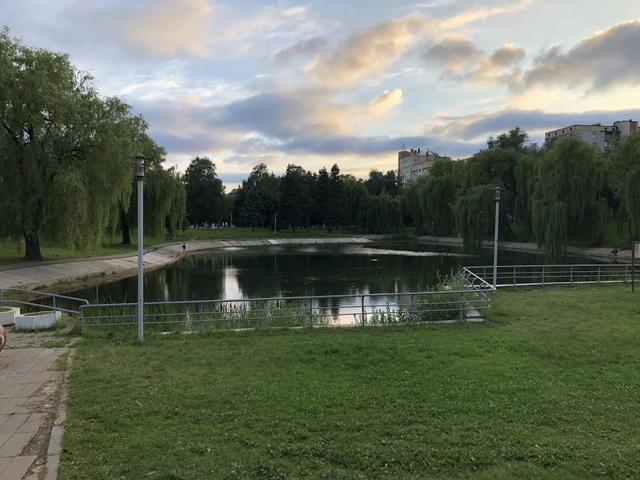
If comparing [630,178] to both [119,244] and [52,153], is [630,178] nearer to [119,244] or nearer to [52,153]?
[52,153]

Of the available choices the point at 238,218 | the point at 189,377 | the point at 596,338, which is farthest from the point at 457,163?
the point at 189,377

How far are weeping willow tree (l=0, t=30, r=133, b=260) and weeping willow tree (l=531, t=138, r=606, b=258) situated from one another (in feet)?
103

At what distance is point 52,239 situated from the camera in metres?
23.5

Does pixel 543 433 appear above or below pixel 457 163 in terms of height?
below

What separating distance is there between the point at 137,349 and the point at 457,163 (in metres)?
58.6

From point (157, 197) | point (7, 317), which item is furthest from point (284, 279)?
point (7, 317)

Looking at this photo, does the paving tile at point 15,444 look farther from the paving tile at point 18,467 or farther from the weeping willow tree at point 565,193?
the weeping willow tree at point 565,193

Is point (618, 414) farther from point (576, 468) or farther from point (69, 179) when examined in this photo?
point (69, 179)

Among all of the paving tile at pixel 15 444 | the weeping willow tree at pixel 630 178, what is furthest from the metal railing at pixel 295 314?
the weeping willow tree at pixel 630 178

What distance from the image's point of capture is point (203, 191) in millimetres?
82500

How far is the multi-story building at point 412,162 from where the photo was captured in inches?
5600

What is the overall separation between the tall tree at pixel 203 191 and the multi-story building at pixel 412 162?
2844 inches

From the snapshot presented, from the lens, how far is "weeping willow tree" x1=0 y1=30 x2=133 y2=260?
73.3ft

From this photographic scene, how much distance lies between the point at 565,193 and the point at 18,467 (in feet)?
137
